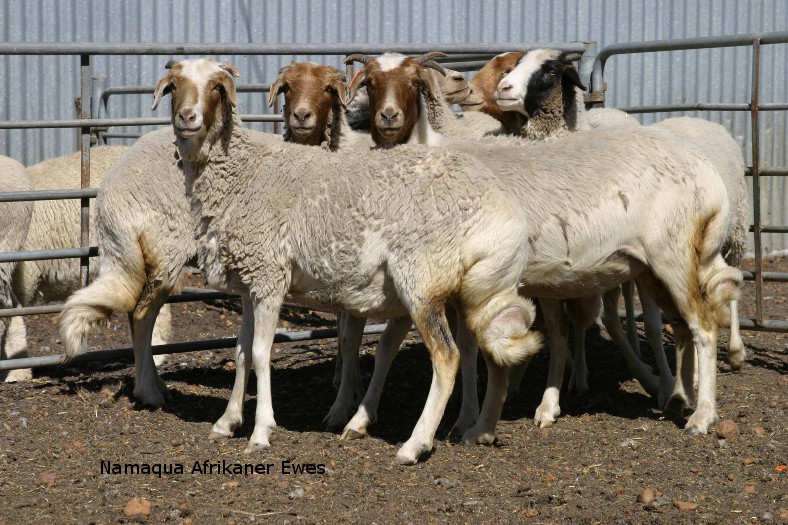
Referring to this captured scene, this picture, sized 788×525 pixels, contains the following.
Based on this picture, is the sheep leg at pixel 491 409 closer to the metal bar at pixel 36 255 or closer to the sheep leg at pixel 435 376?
the sheep leg at pixel 435 376

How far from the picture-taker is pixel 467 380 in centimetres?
591

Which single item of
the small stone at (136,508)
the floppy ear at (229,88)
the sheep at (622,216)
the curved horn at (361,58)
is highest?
the curved horn at (361,58)

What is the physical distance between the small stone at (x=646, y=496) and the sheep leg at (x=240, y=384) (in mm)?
2164

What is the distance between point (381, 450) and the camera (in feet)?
17.8

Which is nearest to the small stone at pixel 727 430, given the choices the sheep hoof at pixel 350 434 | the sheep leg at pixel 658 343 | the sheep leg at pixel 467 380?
the sheep leg at pixel 658 343

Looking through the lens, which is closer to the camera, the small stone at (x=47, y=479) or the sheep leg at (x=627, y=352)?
the small stone at (x=47, y=479)

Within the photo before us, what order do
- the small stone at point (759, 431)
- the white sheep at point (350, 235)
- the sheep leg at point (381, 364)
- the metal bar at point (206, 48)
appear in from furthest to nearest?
the metal bar at point (206, 48), the sheep leg at point (381, 364), the small stone at point (759, 431), the white sheep at point (350, 235)

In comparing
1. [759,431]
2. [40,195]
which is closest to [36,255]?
[40,195]

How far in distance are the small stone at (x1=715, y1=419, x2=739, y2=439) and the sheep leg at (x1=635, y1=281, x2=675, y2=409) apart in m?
0.76

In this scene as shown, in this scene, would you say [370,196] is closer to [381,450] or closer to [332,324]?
[381,450]

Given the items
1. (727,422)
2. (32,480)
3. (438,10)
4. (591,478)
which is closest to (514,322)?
(591,478)

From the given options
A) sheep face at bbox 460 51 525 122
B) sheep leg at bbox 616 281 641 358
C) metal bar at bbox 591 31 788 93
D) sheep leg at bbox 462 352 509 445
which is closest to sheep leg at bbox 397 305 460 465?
sheep leg at bbox 462 352 509 445

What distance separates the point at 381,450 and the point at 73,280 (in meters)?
3.64

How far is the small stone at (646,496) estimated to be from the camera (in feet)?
15.0
